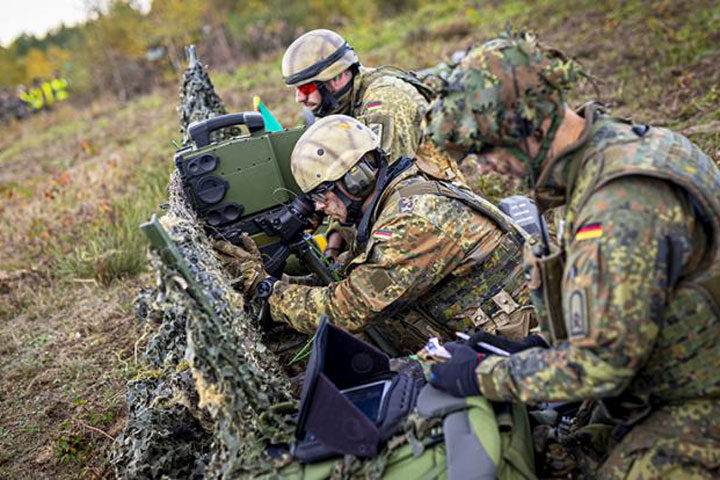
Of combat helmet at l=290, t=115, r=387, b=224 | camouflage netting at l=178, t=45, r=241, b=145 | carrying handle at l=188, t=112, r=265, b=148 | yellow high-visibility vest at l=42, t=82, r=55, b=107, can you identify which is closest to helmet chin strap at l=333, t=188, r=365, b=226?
combat helmet at l=290, t=115, r=387, b=224

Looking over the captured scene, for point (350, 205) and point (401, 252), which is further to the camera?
point (350, 205)

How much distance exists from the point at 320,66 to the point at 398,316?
7.26ft

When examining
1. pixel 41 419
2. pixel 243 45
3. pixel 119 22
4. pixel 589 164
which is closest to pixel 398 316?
pixel 589 164

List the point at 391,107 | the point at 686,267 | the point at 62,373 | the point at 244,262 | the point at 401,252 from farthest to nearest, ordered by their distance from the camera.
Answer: the point at 62,373, the point at 391,107, the point at 244,262, the point at 401,252, the point at 686,267

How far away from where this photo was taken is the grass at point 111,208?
185 inches

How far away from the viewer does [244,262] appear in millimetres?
3635

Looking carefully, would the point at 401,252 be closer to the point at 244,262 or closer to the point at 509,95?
the point at 244,262

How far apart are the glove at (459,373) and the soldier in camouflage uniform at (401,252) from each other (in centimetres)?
74

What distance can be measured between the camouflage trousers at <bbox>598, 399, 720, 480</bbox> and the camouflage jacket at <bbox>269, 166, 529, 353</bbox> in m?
1.16

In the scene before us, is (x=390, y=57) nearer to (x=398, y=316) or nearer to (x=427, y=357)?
(x=398, y=316)

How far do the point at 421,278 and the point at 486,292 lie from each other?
0.39m

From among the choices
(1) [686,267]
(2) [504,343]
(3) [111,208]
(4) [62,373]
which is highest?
(1) [686,267]

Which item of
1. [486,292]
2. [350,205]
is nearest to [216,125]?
[350,205]

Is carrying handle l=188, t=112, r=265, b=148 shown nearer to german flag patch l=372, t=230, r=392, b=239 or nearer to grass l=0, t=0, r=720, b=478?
german flag patch l=372, t=230, r=392, b=239
